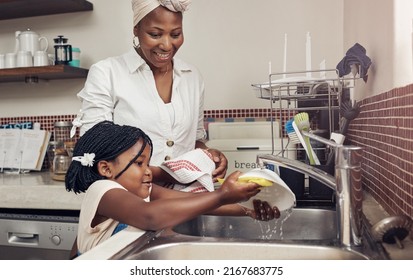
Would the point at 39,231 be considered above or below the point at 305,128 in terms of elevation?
below

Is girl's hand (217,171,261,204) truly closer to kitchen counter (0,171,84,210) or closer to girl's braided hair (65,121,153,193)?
girl's braided hair (65,121,153,193)

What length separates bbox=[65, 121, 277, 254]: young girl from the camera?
0.77 meters

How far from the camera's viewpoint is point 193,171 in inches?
40.9

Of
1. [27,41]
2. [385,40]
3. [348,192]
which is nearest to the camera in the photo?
[348,192]

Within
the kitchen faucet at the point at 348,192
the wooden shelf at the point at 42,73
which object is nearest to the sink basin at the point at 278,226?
the kitchen faucet at the point at 348,192

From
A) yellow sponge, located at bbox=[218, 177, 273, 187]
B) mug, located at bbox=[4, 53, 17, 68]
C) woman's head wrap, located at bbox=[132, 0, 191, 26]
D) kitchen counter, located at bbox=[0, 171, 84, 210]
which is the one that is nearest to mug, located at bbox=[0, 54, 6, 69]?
mug, located at bbox=[4, 53, 17, 68]

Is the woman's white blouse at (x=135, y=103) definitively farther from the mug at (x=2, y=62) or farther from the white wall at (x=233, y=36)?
the mug at (x=2, y=62)

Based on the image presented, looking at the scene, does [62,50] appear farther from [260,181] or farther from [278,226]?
[260,181]

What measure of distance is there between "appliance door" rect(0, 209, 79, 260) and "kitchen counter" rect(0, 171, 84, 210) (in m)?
0.04

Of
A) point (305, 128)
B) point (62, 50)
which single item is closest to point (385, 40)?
point (305, 128)

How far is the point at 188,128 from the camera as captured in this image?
1.29 m

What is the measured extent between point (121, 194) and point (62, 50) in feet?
3.82
